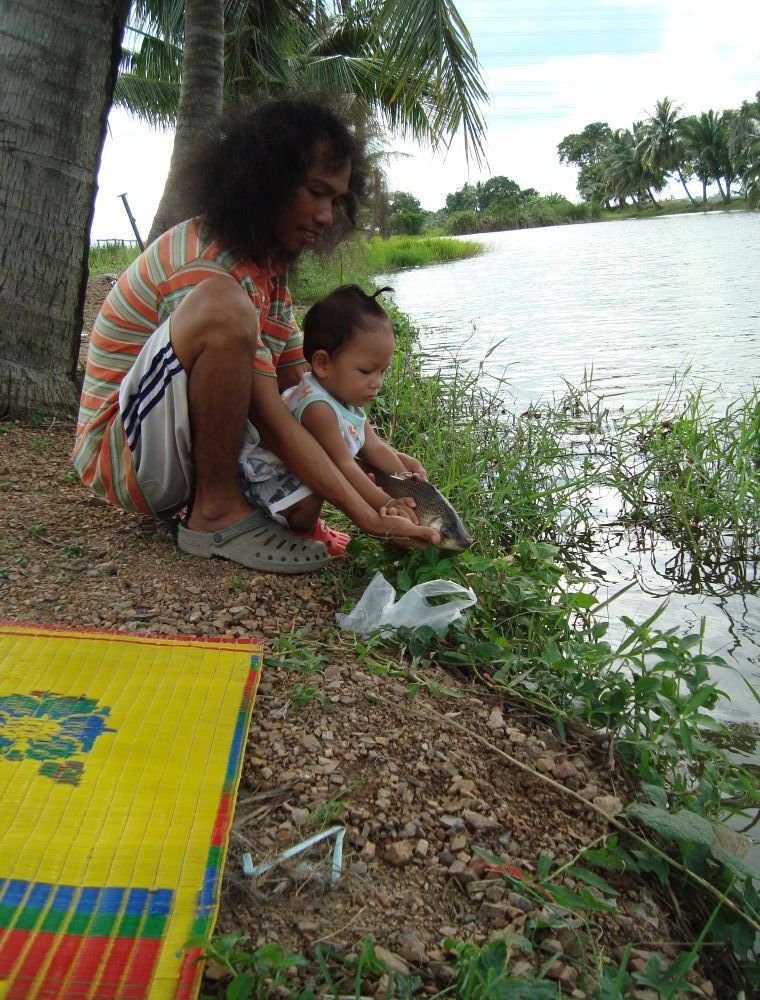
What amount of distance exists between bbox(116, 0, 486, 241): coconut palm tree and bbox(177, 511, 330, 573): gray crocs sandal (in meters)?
1.12

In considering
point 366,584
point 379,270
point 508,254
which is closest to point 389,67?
point 366,584

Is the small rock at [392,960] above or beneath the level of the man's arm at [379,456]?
beneath

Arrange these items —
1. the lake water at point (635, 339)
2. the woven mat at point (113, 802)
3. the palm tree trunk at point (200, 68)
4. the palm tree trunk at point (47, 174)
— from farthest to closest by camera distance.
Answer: the palm tree trunk at point (200, 68), the palm tree trunk at point (47, 174), the lake water at point (635, 339), the woven mat at point (113, 802)

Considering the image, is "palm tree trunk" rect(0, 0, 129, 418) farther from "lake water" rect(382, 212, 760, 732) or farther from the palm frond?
the palm frond

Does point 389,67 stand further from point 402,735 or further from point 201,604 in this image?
point 402,735

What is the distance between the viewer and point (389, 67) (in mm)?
5398

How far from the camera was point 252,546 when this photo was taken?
2072 mm

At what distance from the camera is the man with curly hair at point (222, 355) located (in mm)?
1923

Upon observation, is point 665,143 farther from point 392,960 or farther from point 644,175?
point 392,960

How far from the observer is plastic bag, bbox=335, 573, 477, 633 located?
6.19ft

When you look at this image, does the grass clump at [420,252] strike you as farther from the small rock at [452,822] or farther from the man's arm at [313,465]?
the small rock at [452,822]

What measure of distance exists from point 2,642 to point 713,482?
2544 mm

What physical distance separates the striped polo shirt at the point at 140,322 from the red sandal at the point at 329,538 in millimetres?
433

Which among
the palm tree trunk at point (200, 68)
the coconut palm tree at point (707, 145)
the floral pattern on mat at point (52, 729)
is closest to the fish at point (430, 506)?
the floral pattern on mat at point (52, 729)
